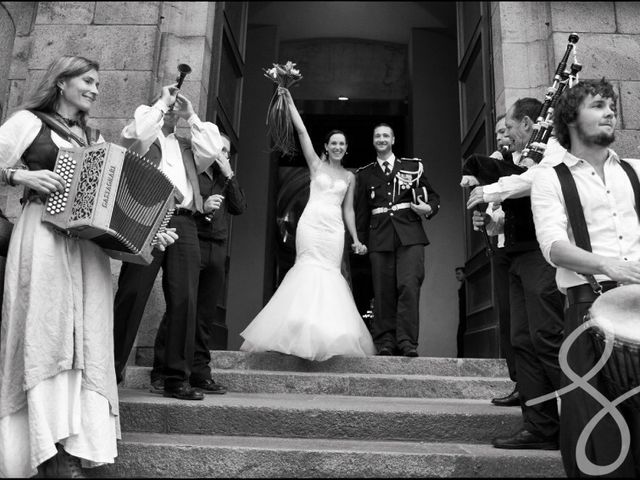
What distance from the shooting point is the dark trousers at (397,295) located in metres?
5.34

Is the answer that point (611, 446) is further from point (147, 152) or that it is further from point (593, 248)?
point (147, 152)

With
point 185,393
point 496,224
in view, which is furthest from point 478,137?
point 185,393

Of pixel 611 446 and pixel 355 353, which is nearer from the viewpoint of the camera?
pixel 611 446

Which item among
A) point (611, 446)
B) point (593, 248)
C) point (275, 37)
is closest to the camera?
point (611, 446)

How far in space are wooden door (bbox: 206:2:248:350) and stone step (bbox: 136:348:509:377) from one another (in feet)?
2.66

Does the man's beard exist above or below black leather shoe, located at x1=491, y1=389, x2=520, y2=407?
above

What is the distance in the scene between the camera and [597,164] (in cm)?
270

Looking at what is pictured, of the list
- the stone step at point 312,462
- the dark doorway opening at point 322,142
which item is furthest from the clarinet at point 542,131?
the dark doorway opening at point 322,142

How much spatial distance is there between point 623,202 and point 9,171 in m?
2.79

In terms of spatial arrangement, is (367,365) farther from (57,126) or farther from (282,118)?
(57,126)

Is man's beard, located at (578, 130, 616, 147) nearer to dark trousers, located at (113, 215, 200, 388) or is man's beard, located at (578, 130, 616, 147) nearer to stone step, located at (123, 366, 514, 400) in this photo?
stone step, located at (123, 366, 514, 400)

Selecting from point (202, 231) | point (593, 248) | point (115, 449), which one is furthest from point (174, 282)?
point (593, 248)

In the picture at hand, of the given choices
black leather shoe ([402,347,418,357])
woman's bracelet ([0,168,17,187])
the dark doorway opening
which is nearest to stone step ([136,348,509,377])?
black leather shoe ([402,347,418,357])

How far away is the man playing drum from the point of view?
2.31m
